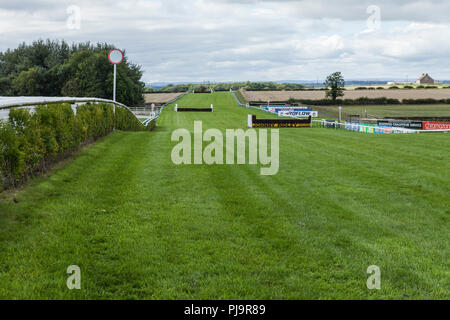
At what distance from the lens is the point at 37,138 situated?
8.47 m

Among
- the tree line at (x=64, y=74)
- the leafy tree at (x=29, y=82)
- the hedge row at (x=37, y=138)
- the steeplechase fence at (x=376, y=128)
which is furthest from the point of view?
the leafy tree at (x=29, y=82)

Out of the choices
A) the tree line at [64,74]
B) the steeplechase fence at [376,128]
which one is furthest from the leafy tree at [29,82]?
the steeplechase fence at [376,128]

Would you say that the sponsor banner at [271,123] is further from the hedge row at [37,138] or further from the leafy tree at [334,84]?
the leafy tree at [334,84]

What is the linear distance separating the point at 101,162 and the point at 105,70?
72.0 metres

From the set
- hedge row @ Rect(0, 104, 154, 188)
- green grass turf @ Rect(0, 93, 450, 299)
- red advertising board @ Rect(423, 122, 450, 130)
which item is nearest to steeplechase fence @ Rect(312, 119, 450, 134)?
red advertising board @ Rect(423, 122, 450, 130)

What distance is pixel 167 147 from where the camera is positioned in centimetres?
1438

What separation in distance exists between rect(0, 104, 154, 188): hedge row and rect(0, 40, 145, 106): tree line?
65.6m

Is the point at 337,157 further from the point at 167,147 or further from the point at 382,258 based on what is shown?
the point at 382,258

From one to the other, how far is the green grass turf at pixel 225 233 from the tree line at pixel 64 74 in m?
69.3

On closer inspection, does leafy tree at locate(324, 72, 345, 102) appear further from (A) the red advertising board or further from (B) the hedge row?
(B) the hedge row

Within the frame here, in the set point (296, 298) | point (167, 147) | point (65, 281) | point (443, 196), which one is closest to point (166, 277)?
point (65, 281)

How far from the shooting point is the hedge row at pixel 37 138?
719cm

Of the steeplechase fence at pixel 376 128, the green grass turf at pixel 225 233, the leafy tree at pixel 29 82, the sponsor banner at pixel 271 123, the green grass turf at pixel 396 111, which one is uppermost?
the leafy tree at pixel 29 82

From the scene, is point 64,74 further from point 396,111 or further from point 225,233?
point 225,233
